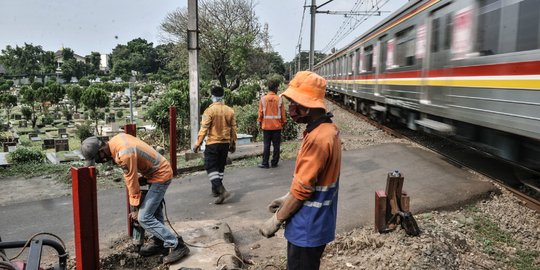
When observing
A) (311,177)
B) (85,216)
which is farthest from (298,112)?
(85,216)

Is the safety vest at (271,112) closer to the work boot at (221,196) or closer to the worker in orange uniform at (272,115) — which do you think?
the worker in orange uniform at (272,115)

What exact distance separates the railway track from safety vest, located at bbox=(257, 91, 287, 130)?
324 centimetres

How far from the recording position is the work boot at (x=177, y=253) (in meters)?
4.18

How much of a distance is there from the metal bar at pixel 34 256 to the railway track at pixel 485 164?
216 inches

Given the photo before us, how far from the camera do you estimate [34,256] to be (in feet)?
8.46

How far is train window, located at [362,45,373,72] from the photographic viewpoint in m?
13.1

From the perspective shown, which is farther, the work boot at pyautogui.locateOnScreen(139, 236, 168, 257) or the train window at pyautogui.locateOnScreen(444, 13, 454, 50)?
the train window at pyautogui.locateOnScreen(444, 13, 454, 50)

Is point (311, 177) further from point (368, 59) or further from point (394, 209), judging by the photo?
point (368, 59)

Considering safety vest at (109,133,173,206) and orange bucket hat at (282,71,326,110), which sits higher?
orange bucket hat at (282,71,326,110)

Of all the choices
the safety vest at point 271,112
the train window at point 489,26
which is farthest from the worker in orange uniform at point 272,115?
the train window at point 489,26

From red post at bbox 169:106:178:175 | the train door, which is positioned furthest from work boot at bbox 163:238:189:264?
the train door

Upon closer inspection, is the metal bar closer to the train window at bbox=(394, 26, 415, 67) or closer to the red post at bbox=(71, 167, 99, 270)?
the red post at bbox=(71, 167, 99, 270)

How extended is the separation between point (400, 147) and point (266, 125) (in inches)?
125

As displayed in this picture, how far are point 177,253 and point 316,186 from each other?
82.4 inches
